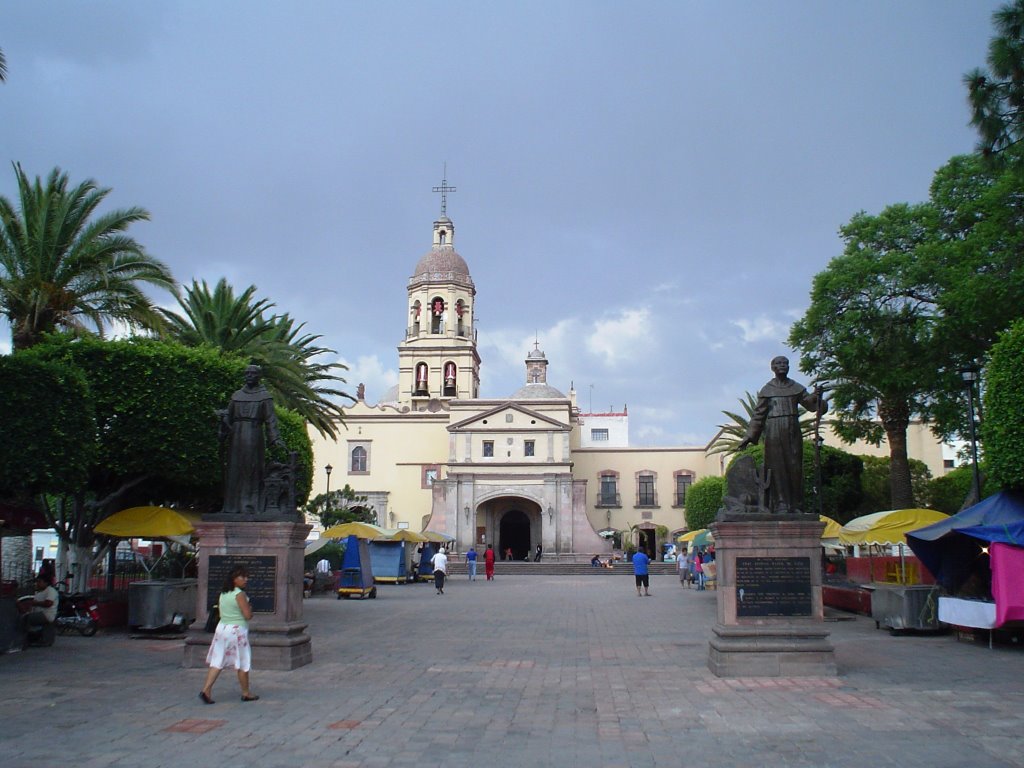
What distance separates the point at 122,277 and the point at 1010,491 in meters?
18.5

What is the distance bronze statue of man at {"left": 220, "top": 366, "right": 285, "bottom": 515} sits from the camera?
12227mm

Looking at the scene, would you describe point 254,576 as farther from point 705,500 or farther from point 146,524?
point 705,500

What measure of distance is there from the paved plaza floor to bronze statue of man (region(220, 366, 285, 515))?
2295 millimetres

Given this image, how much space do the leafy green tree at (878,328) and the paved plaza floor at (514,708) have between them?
12905 millimetres

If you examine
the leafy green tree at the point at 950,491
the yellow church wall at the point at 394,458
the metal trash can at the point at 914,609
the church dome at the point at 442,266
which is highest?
the church dome at the point at 442,266

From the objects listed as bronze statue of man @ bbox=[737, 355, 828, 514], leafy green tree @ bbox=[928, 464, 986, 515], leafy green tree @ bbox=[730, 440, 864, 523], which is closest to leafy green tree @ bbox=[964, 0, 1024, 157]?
bronze statue of man @ bbox=[737, 355, 828, 514]

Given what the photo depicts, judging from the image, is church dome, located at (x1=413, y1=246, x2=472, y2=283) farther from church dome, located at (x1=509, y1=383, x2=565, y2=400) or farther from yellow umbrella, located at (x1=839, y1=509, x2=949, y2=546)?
yellow umbrella, located at (x1=839, y1=509, x2=949, y2=546)

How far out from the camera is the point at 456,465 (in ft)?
193

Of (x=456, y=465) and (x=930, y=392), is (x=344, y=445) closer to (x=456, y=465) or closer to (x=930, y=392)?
(x=456, y=465)

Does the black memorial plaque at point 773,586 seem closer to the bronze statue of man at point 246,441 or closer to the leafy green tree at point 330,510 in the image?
the bronze statue of man at point 246,441

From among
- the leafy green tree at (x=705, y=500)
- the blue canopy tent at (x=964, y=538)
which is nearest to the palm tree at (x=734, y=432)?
the leafy green tree at (x=705, y=500)

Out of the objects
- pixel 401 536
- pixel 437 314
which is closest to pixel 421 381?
pixel 437 314

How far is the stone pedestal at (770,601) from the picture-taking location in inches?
422

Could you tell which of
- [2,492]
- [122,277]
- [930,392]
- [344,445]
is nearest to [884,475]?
[930,392]
